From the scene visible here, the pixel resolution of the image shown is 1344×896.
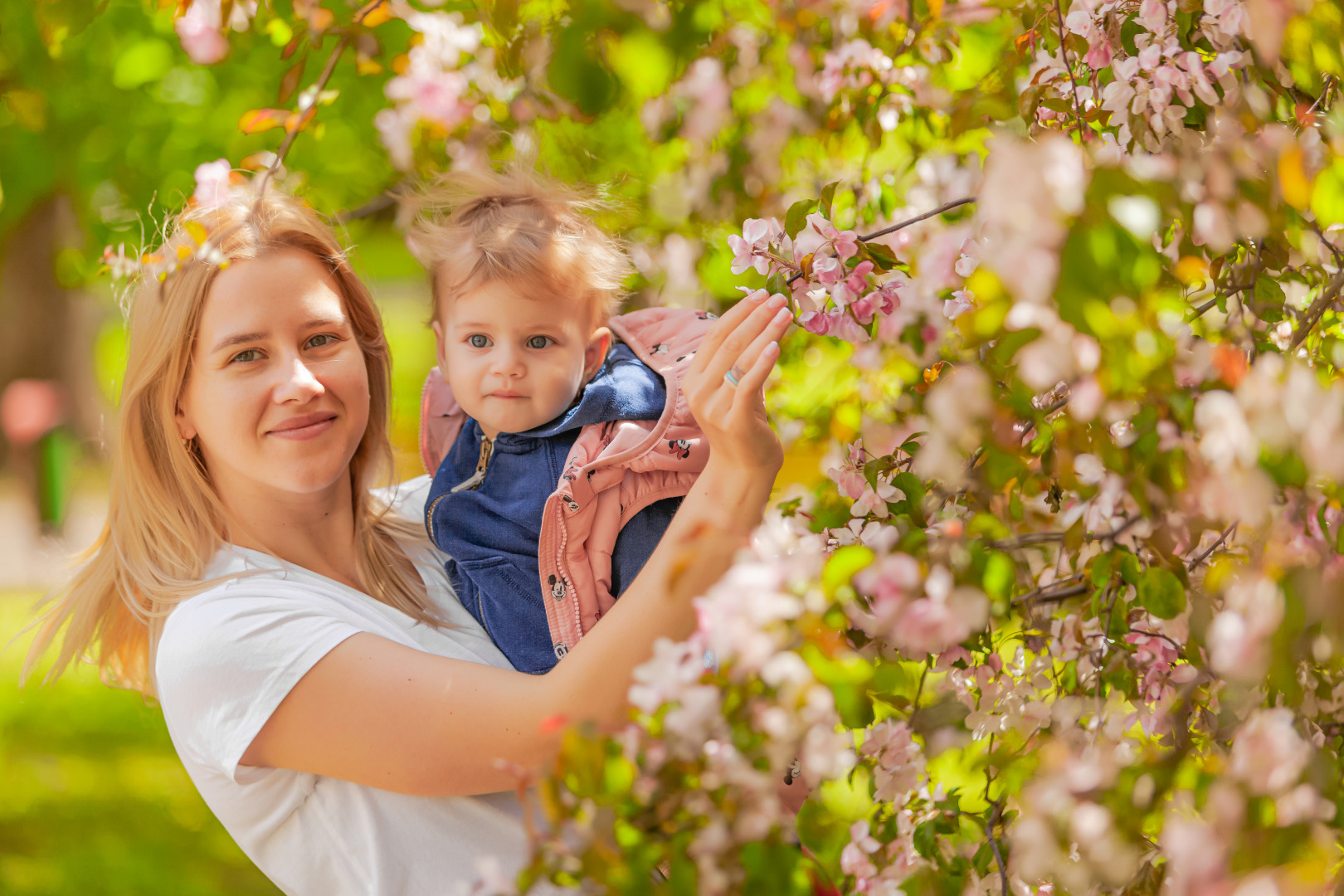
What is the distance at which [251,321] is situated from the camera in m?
1.85

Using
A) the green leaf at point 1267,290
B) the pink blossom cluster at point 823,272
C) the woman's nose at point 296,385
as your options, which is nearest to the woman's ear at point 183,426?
the woman's nose at point 296,385

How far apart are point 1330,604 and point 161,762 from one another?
5.08 meters

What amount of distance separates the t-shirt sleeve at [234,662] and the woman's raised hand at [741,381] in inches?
25.3

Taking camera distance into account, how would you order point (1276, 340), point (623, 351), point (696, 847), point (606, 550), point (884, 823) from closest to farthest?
point (696, 847) → point (884, 823) → point (1276, 340) → point (606, 550) → point (623, 351)

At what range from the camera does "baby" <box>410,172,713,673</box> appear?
6.50ft

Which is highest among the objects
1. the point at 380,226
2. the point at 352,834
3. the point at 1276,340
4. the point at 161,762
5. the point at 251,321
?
the point at 251,321

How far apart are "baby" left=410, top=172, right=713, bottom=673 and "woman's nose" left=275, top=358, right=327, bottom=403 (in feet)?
1.02

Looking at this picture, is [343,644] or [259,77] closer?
[343,644]

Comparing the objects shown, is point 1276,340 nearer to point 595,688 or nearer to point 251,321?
point 595,688

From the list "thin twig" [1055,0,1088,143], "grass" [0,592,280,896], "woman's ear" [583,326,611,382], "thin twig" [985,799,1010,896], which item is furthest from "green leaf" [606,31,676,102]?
"grass" [0,592,280,896]

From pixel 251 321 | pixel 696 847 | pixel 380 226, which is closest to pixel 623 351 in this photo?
pixel 251 321

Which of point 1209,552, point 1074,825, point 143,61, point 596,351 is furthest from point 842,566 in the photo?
point 143,61

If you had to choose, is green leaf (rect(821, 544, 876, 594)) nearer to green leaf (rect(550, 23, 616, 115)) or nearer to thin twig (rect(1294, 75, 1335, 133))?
green leaf (rect(550, 23, 616, 115))

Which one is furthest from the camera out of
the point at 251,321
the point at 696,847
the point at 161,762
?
the point at 161,762
